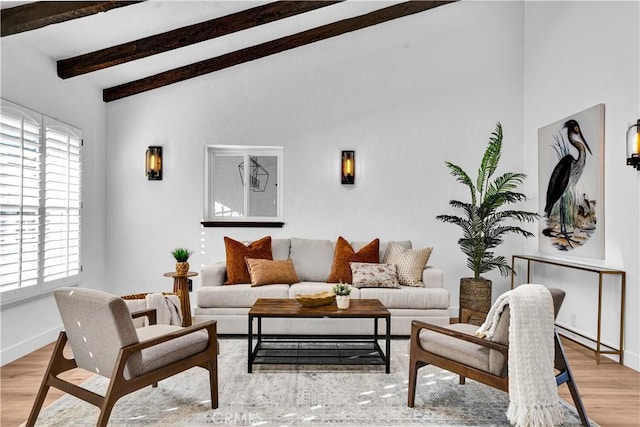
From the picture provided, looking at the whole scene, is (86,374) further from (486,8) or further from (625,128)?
(486,8)

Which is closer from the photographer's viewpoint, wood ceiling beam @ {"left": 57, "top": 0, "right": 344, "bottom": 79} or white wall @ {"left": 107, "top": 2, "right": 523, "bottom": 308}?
wood ceiling beam @ {"left": 57, "top": 0, "right": 344, "bottom": 79}

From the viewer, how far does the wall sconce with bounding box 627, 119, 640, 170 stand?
326 centimetres

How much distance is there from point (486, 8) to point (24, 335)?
620 cm

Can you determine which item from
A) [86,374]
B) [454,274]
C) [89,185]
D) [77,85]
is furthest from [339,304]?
[77,85]

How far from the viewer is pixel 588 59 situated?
404 cm

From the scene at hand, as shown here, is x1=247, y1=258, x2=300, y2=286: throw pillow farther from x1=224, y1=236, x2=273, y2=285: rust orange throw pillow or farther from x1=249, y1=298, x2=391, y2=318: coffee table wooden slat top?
x1=249, y1=298, x2=391, y2=318: coffee table wooden slat top

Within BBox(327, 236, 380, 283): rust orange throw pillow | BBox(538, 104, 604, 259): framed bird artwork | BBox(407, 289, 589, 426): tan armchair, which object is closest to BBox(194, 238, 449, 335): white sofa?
BBox(327, 236, 380, 283): rust orange throw pillow

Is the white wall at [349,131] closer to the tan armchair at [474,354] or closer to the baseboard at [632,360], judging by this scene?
the baseboard at [632,360]

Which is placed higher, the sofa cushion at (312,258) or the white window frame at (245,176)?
the white window frame at (245,176)

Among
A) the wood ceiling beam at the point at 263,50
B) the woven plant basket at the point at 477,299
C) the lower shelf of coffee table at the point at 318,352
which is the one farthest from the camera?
the wood ceiling beam at the point at 263,50

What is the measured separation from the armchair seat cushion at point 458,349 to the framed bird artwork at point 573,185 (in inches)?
84.0

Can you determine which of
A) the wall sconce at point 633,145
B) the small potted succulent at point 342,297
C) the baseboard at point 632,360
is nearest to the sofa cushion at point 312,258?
the small potted succulent at point 342,297

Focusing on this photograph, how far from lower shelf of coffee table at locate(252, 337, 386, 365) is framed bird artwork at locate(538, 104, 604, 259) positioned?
2326mm

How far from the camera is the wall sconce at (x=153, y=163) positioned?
5059mm
